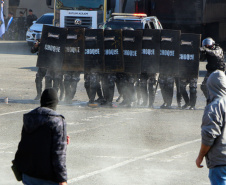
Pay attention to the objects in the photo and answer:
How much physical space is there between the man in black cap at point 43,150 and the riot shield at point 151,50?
9.42 m

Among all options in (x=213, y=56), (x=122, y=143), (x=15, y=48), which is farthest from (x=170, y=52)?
(x=15, y=48)

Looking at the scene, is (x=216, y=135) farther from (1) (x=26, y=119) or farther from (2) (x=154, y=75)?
(2) (x=154, y=75)

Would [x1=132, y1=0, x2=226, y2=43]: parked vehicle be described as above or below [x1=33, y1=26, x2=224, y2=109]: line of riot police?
above

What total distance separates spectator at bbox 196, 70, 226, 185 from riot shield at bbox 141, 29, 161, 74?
8.71m

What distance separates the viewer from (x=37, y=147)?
4750mm

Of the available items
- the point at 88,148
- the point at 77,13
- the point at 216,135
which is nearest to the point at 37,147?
the point at 216,135

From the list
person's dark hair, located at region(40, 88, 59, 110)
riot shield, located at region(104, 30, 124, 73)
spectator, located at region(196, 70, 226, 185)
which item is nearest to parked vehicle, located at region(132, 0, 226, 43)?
riot shield, located at region(104, 30, 124, 73)

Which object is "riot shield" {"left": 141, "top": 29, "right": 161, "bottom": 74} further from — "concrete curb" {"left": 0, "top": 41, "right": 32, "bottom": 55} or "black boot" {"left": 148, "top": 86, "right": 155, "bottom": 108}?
"concrete curb" {"left": 0, "top": 41, "right": 32, "bottom": 55}

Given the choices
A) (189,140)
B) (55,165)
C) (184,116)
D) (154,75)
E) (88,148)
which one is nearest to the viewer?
(55,165)

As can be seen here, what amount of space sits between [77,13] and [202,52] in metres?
12.1

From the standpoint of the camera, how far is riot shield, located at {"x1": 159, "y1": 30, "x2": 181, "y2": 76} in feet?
45.9

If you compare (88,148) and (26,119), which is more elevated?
(26,119)

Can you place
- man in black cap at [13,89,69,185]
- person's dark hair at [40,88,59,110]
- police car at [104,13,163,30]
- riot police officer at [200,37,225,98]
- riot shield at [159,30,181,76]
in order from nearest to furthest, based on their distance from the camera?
man in black cap at [13,89,69,185], person's dark hair at [40,88,59,110], riot police officer at [200,37,225,98], riot shield at [159,30,181,76], police car at [104,13,163,30]

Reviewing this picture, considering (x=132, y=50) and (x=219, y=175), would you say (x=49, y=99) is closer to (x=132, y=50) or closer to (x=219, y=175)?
(x=219, y=175)
